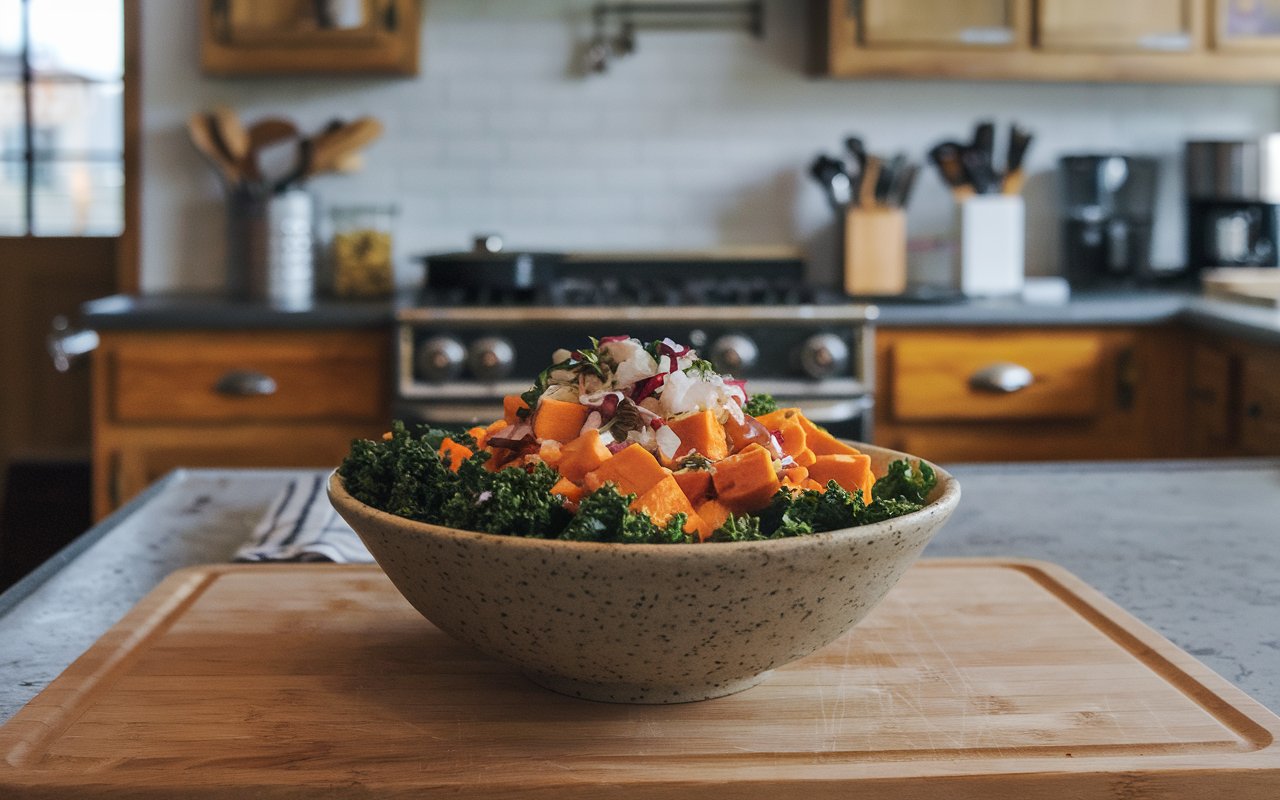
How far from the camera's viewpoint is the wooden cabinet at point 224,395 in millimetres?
2783

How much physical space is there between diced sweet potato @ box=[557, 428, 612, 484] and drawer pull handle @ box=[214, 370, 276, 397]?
210cm

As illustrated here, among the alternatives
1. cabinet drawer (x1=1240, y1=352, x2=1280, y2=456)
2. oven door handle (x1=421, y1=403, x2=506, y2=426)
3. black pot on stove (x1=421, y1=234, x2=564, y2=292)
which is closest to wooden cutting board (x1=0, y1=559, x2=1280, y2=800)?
oven door handle (x1=421, y1=403, x2=506, y2=426)

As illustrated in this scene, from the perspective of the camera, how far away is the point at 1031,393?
2.86m

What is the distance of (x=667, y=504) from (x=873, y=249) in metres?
2.59

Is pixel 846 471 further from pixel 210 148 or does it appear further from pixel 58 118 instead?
pixel 58 118

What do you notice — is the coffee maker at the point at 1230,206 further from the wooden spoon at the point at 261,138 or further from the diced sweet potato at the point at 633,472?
the diced sweet potato at the point at 633,472

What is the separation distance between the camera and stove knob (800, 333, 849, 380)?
2721 mm

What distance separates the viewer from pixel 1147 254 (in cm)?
346

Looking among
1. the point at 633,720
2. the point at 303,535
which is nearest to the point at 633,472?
the point at 633,720

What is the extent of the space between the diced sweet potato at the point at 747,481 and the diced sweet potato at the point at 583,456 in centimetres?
7

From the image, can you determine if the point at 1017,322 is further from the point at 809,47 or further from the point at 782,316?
the point at 809,47

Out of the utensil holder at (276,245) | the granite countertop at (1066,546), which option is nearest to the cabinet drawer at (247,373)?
the utensil holder at (276,245)

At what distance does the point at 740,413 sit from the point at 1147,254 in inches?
115

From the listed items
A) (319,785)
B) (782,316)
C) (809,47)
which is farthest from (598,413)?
(809,47)
